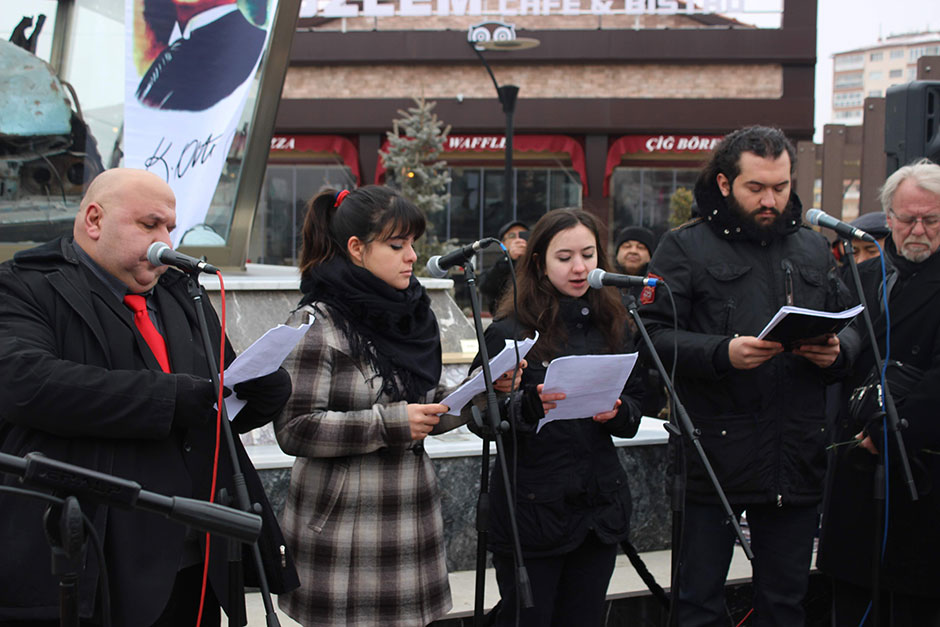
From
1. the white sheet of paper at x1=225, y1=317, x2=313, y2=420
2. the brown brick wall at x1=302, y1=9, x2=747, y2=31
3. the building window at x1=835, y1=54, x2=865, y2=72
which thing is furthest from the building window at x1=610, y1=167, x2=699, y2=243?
the building window at x1=835, y1=54, x2=865, y2=72

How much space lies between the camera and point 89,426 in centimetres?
223

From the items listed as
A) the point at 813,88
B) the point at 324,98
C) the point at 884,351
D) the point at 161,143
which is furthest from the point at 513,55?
the point at 884,351

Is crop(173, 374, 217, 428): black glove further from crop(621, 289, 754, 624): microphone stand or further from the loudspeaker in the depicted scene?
the loudspeaker

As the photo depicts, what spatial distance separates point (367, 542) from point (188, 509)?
4.29 feet

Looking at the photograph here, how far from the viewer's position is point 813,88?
2212 cm

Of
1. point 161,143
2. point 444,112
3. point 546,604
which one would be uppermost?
point 444,112

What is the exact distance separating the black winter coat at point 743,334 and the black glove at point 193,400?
1749 mm

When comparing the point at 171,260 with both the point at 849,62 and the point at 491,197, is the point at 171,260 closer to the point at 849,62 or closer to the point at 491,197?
the point at 491,197

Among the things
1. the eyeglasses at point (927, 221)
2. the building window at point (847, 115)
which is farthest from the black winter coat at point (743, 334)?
the building window at point (847, 115)

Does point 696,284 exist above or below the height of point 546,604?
above

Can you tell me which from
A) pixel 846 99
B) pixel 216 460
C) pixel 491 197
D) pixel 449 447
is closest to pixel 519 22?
pixel 491 197

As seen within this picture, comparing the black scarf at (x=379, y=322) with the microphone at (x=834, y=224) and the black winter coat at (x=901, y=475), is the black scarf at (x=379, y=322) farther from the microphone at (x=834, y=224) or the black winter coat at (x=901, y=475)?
the black winter coat at (x=901, y=475)

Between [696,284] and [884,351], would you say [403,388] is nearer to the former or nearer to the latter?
[696,284]

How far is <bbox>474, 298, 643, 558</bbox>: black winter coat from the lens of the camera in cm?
324
